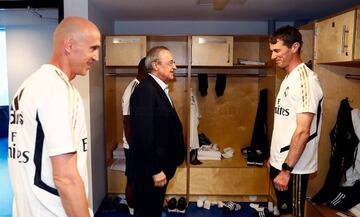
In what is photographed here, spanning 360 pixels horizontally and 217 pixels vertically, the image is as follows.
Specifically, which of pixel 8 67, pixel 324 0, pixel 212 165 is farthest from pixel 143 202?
pixel 8 67

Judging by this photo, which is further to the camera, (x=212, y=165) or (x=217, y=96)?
(x=217, y=96)

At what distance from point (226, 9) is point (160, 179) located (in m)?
1.88

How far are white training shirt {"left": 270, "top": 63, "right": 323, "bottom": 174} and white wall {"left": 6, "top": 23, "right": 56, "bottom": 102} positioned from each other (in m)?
3.85

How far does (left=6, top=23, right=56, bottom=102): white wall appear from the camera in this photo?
4.70 m

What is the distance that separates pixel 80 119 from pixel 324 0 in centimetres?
243

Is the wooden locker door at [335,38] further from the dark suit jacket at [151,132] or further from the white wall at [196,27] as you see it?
the white wall at [196,27]

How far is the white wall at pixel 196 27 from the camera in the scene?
371cm

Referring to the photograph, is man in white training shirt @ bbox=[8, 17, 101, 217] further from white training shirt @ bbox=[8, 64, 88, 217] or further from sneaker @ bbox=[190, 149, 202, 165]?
sneaker @ bbox=[190, 149, 202, 165]

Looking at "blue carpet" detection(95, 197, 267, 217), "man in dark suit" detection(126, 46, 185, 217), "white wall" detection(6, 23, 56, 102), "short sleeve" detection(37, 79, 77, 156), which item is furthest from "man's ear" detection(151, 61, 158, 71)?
"white wall" detection(6, 23, 56, 102)

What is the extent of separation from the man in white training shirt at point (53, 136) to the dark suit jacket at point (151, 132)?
2.42 ft

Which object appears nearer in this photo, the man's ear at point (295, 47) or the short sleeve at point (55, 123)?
the short sleeve at point (55, 123)

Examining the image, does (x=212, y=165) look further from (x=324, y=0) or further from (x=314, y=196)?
(x=324, y=0)

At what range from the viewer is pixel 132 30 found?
3713 mm

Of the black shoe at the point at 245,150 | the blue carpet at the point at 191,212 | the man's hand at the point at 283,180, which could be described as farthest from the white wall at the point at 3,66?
the man's hand at the point at 283,180
